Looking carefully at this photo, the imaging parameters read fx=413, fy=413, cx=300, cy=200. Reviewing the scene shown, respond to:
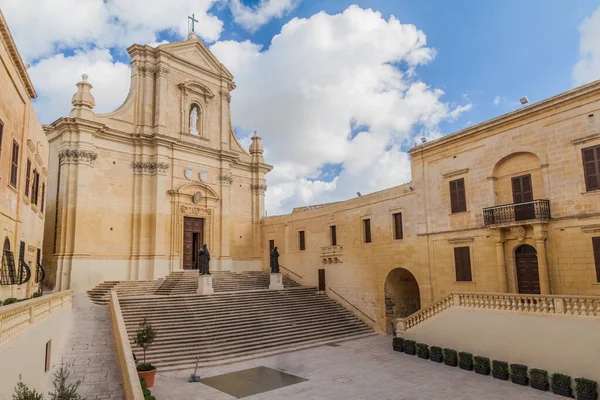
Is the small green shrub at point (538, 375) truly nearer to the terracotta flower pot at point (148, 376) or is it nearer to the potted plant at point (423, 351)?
the potted plant at point (423, 351)

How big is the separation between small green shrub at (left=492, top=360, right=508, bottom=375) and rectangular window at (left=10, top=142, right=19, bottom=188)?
57.8 ft

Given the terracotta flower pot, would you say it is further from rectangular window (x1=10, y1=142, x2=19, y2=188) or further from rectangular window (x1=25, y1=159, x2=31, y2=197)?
rectangular window (x1=25, y1=159, x2=31, y2=197)

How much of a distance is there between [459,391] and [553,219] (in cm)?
777

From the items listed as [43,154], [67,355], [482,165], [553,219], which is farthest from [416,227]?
[43,154]

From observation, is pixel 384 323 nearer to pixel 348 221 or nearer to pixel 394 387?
pixel 348 221

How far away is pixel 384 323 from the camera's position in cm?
2316

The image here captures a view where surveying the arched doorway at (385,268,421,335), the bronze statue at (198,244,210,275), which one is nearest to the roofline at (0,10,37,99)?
the bronze statue at (198,244,210,275)

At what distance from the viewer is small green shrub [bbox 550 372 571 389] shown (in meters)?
13.0

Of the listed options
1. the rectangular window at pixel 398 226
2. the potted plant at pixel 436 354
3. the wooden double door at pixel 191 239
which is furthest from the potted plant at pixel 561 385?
the wooden double door at pixel 191 239

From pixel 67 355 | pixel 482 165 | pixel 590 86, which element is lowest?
pixel 67 355

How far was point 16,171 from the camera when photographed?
539 inches

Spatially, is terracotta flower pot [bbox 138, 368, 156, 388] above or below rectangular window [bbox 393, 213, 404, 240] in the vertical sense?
below

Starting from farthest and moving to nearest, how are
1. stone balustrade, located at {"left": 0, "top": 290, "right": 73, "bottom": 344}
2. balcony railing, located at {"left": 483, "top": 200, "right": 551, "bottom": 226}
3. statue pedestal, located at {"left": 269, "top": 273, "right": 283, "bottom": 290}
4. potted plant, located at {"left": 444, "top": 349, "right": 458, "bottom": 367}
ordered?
statue pedestal, located at {"left": 269, "top": 273, "right": 283, "bottom": 290} → potted plant, located at {"left": 444, "top": 349, "right": 458, "bottom": 367} → balcony railing, located at {"left": 483, "top": 200, "right": 551, "bottom": 226} → stone balustrade, located at {"left": 0, "top": 290, "right": 73, "bottom": 344}

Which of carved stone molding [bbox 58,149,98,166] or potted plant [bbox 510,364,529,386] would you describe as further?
carved stone molding [bbox 58,149,98,166]
